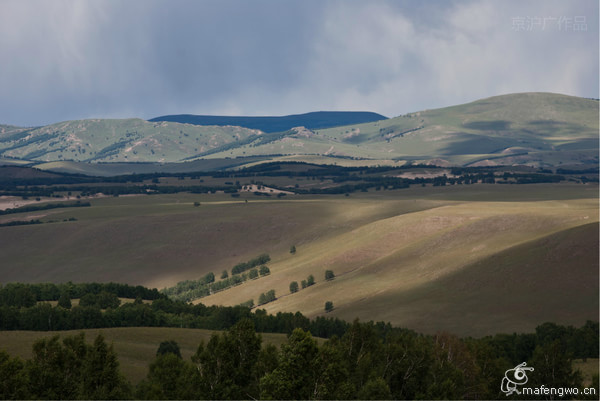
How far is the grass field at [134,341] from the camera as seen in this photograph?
9694cm

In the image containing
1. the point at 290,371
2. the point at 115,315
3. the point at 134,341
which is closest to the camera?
the point at 290,371

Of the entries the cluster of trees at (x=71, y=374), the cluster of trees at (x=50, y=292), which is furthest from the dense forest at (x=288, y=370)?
the cluster of trees at (x=50, y=292)

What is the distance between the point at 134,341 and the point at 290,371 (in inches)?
2453

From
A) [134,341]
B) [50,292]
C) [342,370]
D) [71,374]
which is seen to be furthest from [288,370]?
[50,292]

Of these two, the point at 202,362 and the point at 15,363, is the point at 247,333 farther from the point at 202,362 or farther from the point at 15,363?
the point at 15,363

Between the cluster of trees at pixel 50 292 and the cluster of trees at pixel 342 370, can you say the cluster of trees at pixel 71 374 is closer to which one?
the cluster of trees at pixel 342 370

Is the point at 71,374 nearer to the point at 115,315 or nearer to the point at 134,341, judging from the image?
the point at 134,341

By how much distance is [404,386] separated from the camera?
241ft

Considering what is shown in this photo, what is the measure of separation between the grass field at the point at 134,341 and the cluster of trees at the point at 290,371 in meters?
23.7

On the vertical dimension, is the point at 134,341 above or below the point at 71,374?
below

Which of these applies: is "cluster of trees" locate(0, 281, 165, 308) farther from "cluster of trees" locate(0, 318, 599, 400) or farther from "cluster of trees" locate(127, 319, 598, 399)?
"cluster of trees" locate(127, 319, 598, 399)

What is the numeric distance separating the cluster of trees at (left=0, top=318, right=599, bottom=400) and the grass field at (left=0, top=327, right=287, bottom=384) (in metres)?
23.7

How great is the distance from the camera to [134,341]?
11781cm

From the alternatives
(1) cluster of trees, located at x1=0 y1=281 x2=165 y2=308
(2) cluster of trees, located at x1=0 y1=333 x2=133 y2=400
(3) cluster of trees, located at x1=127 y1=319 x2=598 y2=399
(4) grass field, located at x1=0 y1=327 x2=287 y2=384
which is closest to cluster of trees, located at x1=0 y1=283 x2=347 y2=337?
(1) cluster of trees, located at x1=0 y1=281 x2=165 y2=308
